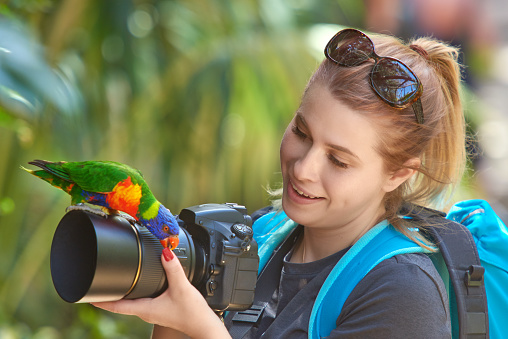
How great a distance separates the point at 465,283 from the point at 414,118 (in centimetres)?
27

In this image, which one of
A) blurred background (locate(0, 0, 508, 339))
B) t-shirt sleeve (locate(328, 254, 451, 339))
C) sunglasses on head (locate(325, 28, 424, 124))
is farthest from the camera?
blurred background (locate(0, 0, 508, 339))

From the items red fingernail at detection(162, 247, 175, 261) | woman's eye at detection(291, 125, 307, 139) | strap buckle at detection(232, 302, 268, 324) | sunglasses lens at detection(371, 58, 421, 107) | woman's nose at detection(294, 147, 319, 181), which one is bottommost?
strap buckle at detection(232, 302, 268, 324)

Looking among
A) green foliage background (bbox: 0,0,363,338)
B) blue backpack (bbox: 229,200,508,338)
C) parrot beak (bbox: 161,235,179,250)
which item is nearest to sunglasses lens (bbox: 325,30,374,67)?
blue backpack (bbox: 229,200,508,338)

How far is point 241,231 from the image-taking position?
0.89 meters

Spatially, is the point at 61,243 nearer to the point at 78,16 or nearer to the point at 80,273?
the point at 80,273

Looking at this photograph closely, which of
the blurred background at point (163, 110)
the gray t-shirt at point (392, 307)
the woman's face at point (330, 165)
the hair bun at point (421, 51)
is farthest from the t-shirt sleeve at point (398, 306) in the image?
the blurred background at point (163, 110)

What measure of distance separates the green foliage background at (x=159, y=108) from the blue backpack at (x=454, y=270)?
1151 mm

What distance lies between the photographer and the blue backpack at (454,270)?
76 centimetres

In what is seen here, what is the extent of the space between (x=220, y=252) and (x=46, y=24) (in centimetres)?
138

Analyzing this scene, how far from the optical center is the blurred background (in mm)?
1912

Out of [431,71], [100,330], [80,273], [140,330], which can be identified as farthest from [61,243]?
[140,330]

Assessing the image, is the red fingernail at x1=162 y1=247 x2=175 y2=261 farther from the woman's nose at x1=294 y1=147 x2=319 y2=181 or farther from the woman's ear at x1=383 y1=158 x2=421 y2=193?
the woman's ear at x1=383 y1=158 x2=421 y2=193

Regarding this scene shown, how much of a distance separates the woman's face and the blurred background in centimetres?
113

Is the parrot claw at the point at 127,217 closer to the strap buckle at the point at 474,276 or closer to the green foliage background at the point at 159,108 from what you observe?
the strap buckle at the point at 474,276
